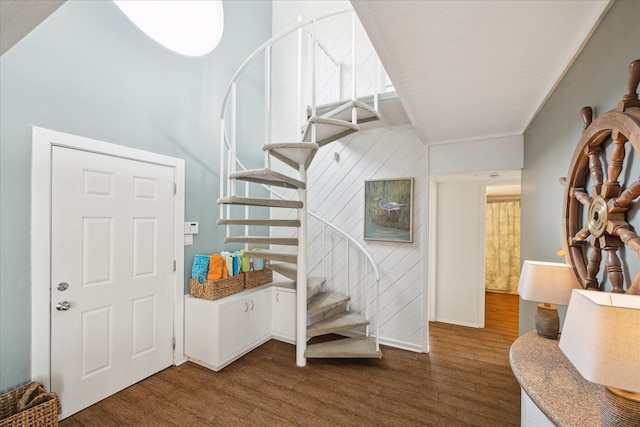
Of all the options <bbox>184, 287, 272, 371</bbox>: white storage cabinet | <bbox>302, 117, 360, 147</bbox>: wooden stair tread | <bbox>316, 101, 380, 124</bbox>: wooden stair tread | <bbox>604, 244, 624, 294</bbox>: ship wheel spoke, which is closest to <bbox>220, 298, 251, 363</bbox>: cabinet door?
<bbox>184, 287, 272, 371</bbox>: white storage cabinet

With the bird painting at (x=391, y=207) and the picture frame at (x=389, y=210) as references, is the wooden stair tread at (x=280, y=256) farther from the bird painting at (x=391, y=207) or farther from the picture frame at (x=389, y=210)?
the bird painting at (x=391, y=207)

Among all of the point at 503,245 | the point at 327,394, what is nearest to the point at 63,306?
the point at 327,394

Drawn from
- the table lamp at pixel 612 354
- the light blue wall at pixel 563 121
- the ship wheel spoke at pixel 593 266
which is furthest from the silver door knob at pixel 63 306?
the light blue wall at pixel 563 121

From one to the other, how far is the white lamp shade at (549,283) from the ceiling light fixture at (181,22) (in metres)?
3.37

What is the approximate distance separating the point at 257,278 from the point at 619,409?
288 cm

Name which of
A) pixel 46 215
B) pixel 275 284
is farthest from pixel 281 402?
pixel 46 215

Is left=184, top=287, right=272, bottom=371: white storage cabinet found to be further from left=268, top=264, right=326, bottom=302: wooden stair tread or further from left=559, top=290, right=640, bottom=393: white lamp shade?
left=559, top=290, right=640, bottom=393: white lamp shade

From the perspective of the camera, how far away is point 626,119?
3.05 ft

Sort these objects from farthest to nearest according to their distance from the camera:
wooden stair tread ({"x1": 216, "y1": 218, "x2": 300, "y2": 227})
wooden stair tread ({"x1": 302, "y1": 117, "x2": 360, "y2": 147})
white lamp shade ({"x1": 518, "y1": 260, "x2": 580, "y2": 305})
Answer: wooden stair tread ({"x1": 216, "y1": 218, "x2": 300, "y2": 227}) < wooden stair tread ({"x1": 302, "y1": 117, "x2": 360, "y2": 147}) < white lamp shade ({"x1": 518, "y1": 260, "x2": 580, "y2": 305})

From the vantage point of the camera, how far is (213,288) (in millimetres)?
2584

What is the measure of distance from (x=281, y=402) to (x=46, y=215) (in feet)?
6.96

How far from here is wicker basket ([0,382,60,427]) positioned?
154 centimetres

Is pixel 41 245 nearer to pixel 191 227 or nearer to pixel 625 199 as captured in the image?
pixel 191 227

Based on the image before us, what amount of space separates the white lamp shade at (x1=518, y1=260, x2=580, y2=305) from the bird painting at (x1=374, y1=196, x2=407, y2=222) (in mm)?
1682
